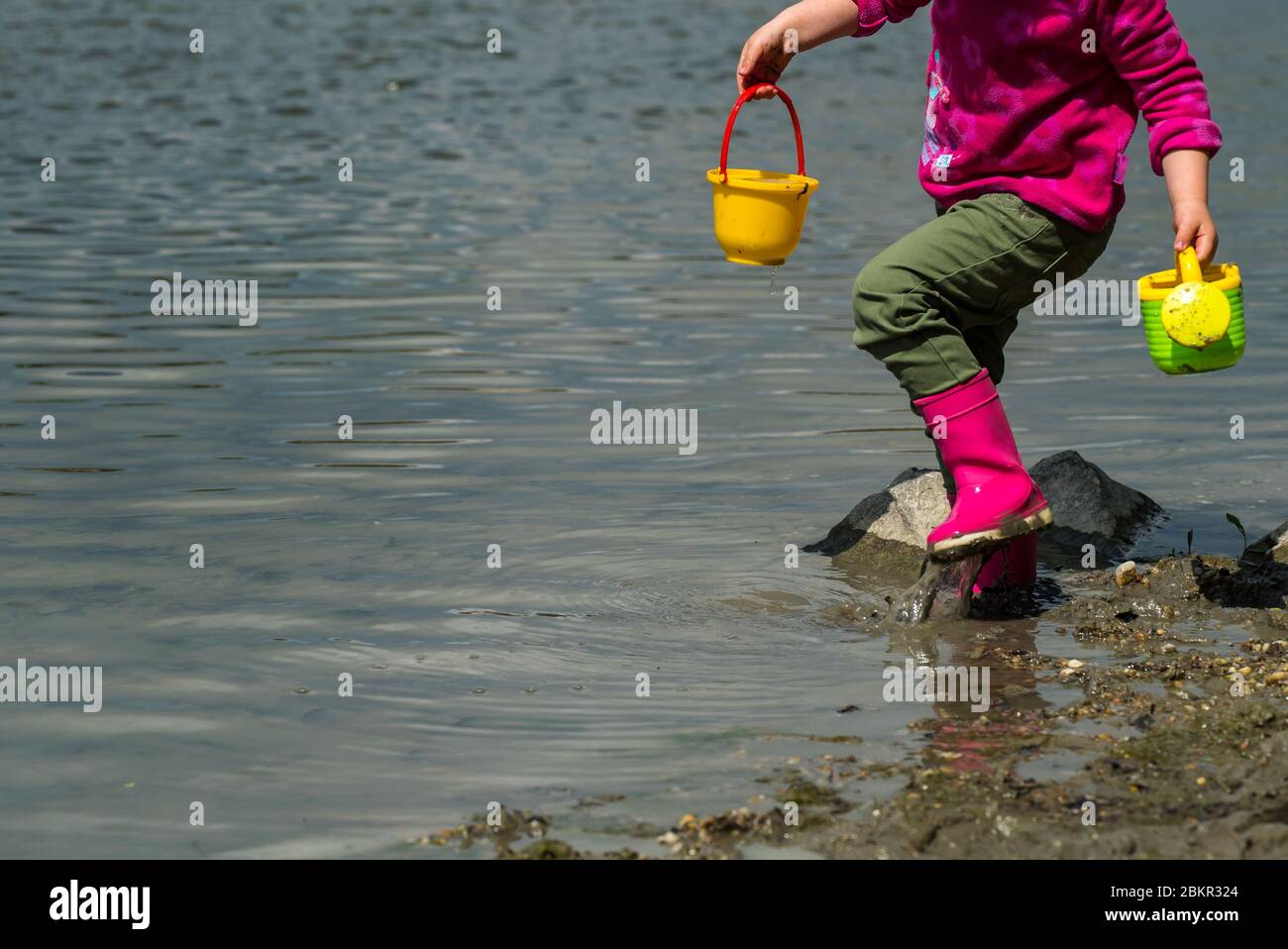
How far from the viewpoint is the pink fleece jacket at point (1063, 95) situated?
4.22m

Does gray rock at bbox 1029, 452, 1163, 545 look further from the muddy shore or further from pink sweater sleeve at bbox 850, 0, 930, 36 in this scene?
pink sweater sleeve at bbox 850, 0, 930, 36

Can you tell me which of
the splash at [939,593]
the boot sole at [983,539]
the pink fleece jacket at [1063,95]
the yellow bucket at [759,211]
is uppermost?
the pink fleece jacket at [1063,95]

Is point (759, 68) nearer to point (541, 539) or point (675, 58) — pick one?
point (541, 539)

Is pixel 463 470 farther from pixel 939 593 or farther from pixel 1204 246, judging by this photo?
pixel 1204 246

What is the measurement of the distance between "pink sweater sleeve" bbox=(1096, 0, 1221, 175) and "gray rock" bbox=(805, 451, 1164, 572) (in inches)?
54.3

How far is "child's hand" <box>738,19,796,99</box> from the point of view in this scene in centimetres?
462

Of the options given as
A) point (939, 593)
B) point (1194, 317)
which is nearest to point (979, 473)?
point (939, 593)

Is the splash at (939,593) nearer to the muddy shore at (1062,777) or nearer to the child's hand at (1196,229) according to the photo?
the muddy shore at (1062,777)

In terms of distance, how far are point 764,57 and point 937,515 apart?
4.84 ft

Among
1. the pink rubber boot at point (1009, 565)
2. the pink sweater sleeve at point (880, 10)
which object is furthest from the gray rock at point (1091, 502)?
the pink sweater sleeve at point (880, 10)

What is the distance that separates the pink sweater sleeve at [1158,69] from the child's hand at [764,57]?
0.85 metres
